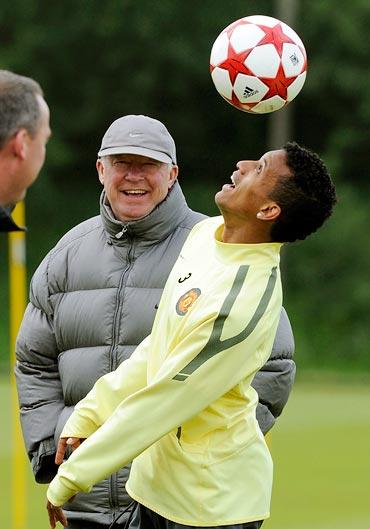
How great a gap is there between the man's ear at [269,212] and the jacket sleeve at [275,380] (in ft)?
2.19

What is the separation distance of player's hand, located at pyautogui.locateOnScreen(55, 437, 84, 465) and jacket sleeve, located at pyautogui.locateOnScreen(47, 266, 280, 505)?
280 millimetres

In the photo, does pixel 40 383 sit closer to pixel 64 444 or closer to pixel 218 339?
pixel 64 444

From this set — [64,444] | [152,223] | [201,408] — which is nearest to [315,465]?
[152,223]

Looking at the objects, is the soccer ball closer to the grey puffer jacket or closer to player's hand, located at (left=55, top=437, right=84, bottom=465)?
the grey puffer jacket

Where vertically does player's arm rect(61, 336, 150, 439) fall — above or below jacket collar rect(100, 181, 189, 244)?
below

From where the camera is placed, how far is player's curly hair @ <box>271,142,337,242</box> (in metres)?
4.68

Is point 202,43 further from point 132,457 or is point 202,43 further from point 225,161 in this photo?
point 132,457

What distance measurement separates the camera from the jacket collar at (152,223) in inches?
204

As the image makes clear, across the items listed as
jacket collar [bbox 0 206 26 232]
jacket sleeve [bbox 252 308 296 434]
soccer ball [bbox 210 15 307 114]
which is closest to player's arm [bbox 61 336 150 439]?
jacket sleeve [bbox 252 308 296 434]

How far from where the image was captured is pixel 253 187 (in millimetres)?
4691

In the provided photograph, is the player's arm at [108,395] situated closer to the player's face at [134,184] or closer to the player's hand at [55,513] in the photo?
the player's hand at [55,513]

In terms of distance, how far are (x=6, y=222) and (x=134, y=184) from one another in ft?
4.90

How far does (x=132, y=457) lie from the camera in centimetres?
444

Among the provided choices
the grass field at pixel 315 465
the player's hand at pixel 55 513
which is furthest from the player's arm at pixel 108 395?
the grass field at pixel 315 465
